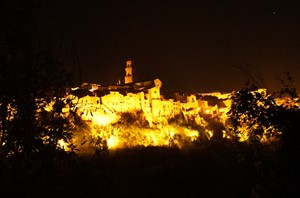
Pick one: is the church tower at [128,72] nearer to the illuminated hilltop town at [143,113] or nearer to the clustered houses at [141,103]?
the clustered houses at [141,103]

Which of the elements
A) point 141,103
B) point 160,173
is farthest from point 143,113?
point 160,173

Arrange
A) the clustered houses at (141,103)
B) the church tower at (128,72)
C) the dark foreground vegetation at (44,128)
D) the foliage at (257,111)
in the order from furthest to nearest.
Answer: the church tower at (128,72) → the clustered houses at (141,103) → the foliage at (257,111) → the dark foreground vegetation at (44,128)

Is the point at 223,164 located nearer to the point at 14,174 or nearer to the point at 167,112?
the point at 167,112

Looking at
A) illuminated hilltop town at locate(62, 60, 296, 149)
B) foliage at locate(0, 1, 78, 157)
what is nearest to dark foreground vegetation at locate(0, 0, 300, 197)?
foliage at locate(0, 1, 78, 157)

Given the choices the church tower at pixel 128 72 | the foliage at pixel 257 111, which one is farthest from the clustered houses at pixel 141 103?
the foliage at pixel 257 111

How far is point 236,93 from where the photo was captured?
8.24m

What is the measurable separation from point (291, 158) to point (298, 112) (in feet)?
3.56

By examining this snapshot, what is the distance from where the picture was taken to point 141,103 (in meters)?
59.7

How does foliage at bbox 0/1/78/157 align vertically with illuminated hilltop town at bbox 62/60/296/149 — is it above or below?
below

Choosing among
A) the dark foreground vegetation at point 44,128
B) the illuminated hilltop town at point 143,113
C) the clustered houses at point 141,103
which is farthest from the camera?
the clustered houses at point 141,103

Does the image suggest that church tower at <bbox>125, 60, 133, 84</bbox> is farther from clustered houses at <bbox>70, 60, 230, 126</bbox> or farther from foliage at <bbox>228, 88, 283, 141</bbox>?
foliage at <bbox>228, 88, 283, 141</bbox>

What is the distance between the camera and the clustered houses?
5322cm

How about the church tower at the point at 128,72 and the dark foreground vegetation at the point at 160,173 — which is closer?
the dark foreground vegetation at the point at 160,173

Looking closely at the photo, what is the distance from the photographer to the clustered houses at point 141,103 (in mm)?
53219
